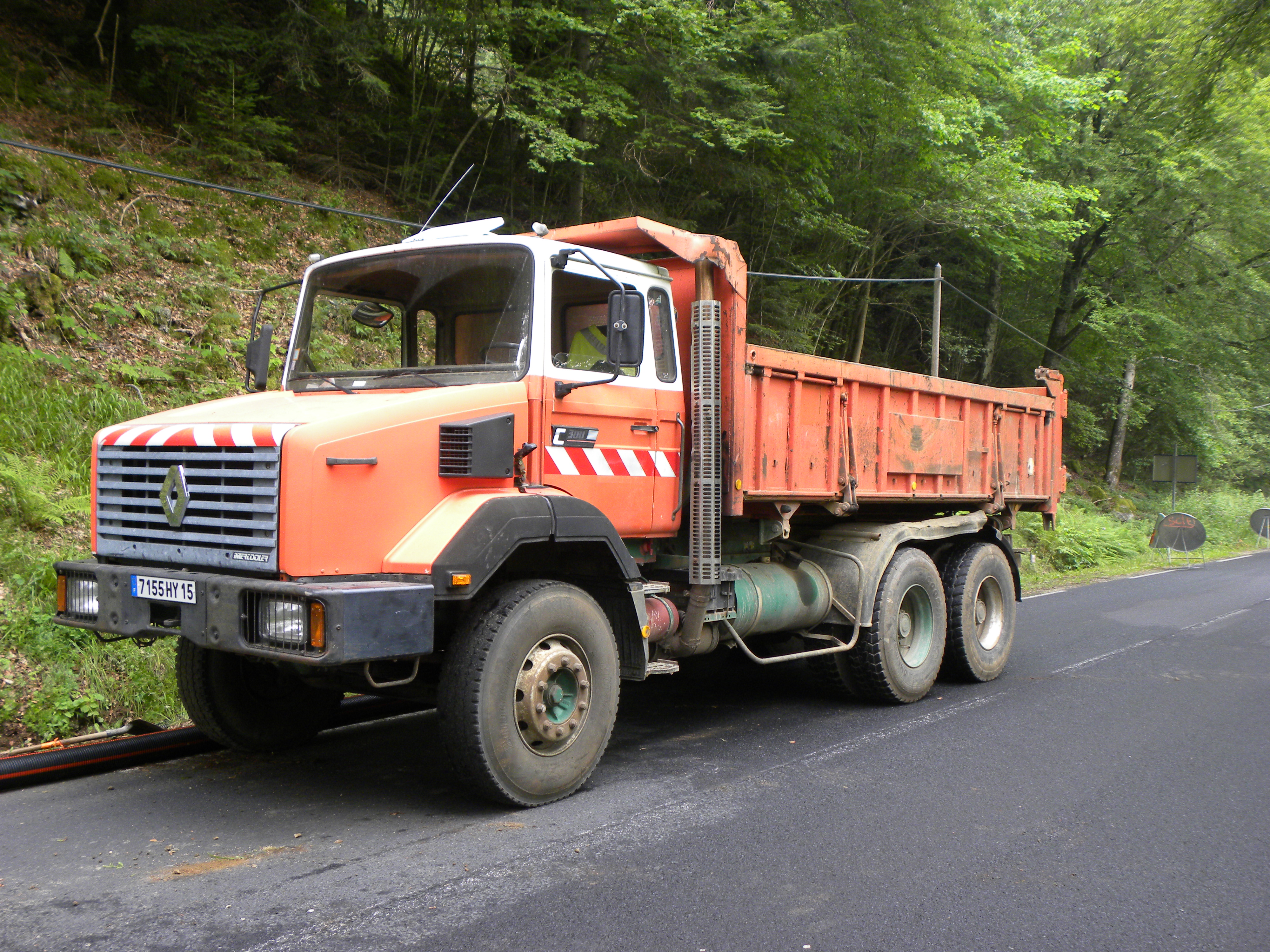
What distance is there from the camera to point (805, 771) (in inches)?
225

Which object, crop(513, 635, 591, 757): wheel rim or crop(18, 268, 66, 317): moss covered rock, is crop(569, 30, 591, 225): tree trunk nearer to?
crop(18, 268, 66, 317): moss covered rock

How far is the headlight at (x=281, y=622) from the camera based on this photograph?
4.20 meters

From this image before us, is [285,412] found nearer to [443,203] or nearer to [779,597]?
[443,203]

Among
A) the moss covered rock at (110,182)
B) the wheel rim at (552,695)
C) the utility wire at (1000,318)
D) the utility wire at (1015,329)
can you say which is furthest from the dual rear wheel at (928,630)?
the utility wire at (1015,329)

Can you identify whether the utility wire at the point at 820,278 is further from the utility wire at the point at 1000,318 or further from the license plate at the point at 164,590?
the license plate at the point at 164,590

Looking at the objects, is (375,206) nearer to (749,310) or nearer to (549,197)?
(549,197)

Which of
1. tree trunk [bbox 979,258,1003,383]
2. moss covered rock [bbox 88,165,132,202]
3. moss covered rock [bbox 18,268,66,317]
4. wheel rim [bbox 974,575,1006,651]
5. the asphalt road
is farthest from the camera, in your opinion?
tree trunk [bbox 979,258,1003,383]

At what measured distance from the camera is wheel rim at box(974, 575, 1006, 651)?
888 cm

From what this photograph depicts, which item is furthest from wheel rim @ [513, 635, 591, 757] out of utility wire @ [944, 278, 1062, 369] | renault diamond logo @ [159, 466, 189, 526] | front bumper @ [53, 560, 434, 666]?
utility wire @ [944, 278, 1062, 369]

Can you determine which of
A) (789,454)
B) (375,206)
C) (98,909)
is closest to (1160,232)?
(375,206)

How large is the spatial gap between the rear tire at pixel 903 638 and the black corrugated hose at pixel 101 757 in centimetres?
439

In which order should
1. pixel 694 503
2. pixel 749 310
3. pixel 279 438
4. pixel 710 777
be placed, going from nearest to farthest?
1. pixel 279 438
2. pixel 710 777
3. pixel 694 503
4. pixel 749 310

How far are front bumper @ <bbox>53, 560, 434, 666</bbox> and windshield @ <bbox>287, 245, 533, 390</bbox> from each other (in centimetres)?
128

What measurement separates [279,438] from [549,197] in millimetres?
12432
